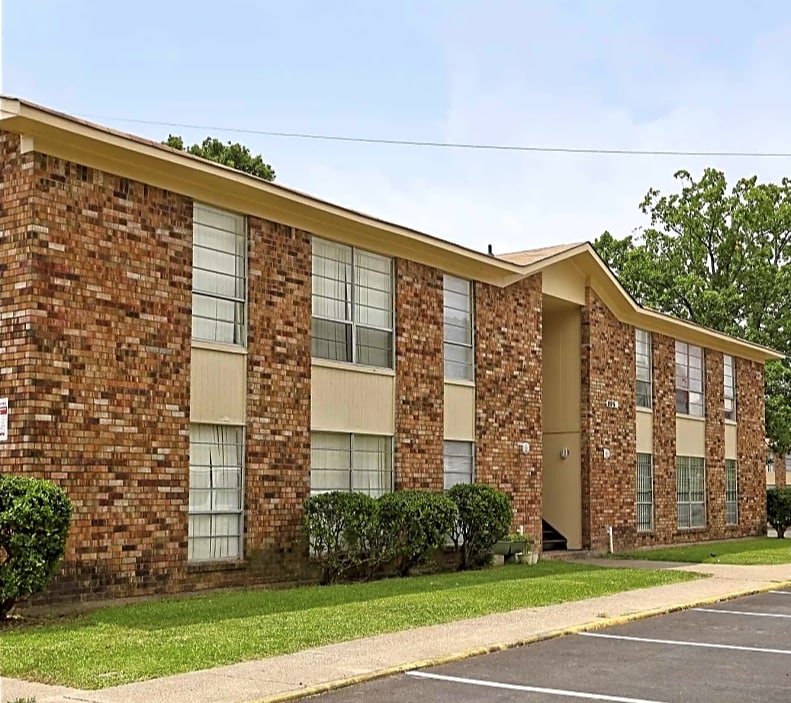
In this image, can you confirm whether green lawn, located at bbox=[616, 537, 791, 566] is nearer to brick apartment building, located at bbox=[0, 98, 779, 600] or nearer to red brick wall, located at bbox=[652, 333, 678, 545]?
red brick wall, located at bbox=[652, 333, 678, 545]

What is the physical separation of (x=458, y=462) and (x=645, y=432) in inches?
300

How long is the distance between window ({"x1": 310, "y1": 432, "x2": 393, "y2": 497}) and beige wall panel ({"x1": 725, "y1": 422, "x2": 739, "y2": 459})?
1397 centimetres

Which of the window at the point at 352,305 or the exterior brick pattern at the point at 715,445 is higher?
the window at the point at 352,305

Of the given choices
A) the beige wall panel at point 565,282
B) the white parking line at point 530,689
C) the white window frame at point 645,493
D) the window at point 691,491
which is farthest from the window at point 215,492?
the window at point 691,491

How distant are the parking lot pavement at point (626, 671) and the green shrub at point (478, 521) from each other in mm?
5868

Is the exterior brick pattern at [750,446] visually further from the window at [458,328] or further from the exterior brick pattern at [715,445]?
the window at [458,328]

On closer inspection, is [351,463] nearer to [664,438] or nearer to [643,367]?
[643,367]

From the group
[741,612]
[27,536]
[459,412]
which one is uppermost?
[459,412]

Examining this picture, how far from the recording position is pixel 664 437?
26.0m

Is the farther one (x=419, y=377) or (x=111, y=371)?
(x=419, y=377)

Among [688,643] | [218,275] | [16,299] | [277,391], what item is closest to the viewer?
[688,643]

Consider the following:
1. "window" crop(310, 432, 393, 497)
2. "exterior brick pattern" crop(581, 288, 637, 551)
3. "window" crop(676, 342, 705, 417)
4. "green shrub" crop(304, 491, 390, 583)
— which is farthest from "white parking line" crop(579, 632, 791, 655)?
"window" crop(676, 342, 705, 417)

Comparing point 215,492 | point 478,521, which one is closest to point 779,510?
point 478,521

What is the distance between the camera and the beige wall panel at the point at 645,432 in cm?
2525
